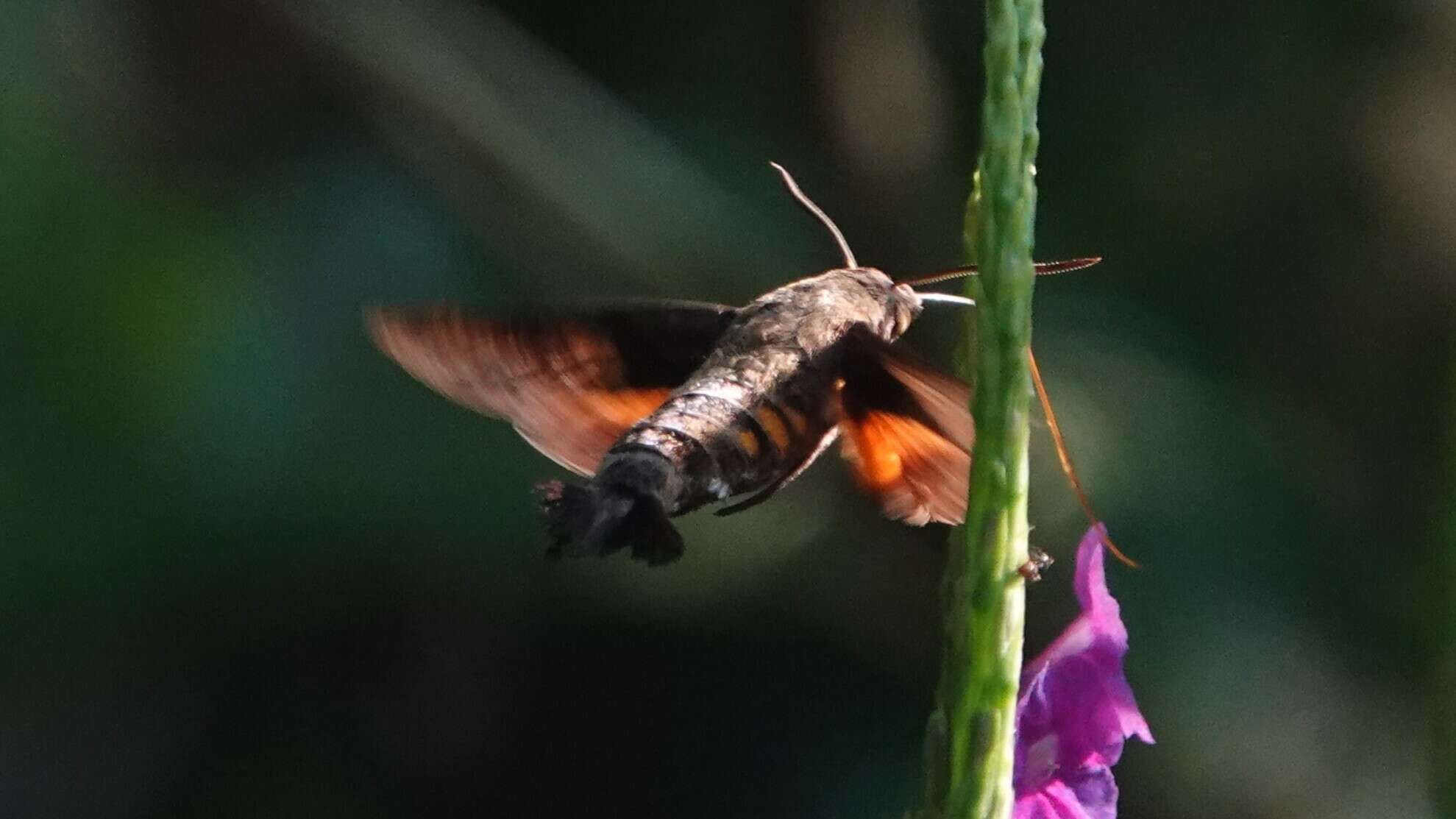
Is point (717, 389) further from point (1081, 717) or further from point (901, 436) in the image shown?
point (1081, 717)

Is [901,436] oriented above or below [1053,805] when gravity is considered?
above

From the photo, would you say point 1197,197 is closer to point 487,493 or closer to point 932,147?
point 932,147

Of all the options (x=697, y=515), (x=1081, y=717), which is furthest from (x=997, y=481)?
(x=697, y=515)

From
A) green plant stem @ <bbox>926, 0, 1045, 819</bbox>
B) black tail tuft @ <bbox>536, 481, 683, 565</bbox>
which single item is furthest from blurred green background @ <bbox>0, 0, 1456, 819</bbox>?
green plant stem @ <bbox>926, 0, 1045, 819</bbox>

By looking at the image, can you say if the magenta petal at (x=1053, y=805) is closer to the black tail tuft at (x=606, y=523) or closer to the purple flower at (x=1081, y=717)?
the purple flower at (x=1081, y=717)

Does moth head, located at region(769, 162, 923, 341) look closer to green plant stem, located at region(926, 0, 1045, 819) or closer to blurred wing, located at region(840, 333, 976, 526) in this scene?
blurred wing, located at region(840, 333, 976, 526)

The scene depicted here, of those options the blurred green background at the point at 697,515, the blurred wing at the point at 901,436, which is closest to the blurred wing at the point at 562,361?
the blurred wing at the point at 901,436
